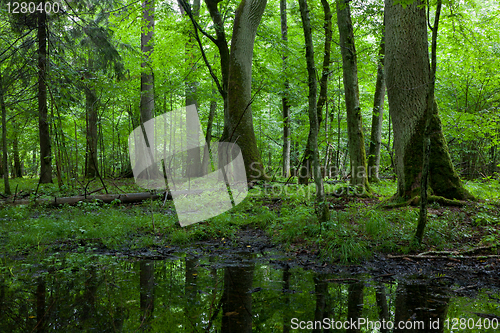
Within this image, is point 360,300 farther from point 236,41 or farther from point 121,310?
point 236,41

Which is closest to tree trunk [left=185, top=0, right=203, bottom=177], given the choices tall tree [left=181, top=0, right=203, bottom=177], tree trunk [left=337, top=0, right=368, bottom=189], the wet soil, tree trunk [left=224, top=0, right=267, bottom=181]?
tall tree [left=181, top=0, right=203, bottom=177]

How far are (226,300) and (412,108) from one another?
5440 millimetres

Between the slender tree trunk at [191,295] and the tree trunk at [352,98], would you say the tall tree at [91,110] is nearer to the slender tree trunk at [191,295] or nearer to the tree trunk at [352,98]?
the slender tree trunk at [191,295]

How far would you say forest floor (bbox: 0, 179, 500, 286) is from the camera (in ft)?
14.0

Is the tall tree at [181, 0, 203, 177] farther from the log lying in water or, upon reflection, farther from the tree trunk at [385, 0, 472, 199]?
the tree trunk at [385, 0, 472, 199]

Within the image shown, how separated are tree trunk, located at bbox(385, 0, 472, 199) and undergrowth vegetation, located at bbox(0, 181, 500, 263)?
61 cm

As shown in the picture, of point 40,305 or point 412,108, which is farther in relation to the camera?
point 412,108

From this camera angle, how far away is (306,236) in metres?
5.36

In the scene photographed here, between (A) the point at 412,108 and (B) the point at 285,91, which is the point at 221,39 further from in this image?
(A) the point at 412,108

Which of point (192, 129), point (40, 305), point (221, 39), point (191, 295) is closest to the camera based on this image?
point (40, 305)

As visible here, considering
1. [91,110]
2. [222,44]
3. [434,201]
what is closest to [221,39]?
[222,44]

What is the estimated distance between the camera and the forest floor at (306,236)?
4.27 m

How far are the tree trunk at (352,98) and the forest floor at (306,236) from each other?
3.41 feet

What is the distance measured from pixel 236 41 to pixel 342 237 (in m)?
7.01
